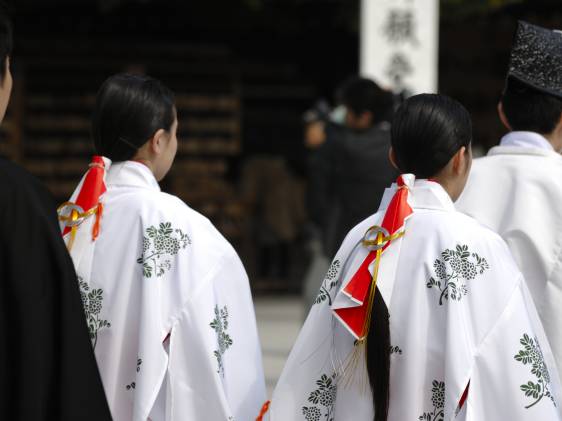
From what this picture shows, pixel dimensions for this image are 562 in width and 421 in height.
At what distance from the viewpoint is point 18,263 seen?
2375 millimetres

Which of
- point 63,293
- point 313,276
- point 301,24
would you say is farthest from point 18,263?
point 301,24

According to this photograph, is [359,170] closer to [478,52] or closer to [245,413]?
[245,413]

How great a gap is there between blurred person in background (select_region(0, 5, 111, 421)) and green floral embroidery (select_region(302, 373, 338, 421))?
106 cm

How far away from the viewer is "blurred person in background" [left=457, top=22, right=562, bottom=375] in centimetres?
374

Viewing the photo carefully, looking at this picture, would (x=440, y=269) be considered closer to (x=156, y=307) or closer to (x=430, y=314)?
(x=430, y=314)

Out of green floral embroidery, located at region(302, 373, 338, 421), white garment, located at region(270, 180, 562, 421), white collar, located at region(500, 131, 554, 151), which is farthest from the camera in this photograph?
white collar, located at region(500, 131, 554, 151)

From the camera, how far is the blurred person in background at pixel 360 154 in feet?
20.7

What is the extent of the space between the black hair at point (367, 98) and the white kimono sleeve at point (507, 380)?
3.22 meters

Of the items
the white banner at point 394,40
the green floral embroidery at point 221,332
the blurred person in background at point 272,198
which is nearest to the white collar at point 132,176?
the green floral embroidery at point 221,332

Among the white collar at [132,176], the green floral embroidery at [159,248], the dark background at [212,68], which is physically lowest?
the dark background at [212,68]

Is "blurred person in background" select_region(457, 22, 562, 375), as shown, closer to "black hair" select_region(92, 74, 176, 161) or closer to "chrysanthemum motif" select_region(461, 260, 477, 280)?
"chrysanthemum motif" select_region(461, 260, 477, 280)

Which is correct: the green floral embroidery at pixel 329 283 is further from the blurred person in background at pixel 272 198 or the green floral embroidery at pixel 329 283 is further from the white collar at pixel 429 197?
the blurred person in background at pixel 272 198

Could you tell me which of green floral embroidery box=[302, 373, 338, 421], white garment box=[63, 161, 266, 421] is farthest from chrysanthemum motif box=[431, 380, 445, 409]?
white garment box=[63, 161, 266, 421]

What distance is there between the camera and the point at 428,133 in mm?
3277
